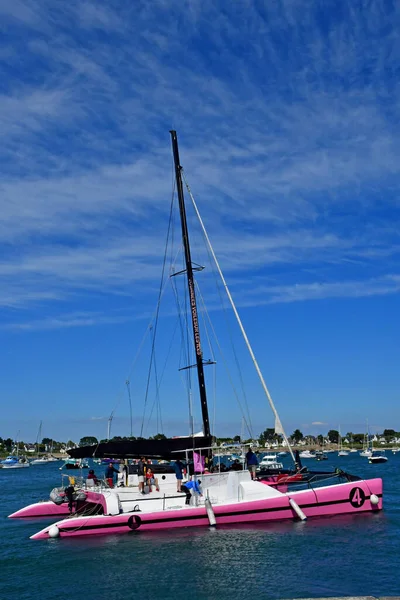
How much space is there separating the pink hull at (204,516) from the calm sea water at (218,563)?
47 cm

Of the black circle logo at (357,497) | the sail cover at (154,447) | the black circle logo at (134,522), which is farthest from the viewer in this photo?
the black circle logo at (357,497)

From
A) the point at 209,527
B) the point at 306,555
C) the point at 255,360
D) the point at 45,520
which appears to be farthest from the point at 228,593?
the point at 45,520

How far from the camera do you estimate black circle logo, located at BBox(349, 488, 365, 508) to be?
30781 millimetres

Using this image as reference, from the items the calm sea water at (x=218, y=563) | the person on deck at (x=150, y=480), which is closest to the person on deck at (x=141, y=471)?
the person on deck at (x=150, y=480)

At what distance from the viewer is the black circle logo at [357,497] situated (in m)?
30.8

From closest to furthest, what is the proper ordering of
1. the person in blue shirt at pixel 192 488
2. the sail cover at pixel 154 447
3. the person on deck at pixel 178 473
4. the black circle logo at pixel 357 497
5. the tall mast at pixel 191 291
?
the person in blue shirt at pixel 192 488 → the sail cover at pixel 154 447 → the black circle logo at pixel 357 497 → the person on deck at pixel 178 473 → the tall mast at pixel 191 291

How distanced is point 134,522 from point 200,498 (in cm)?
332

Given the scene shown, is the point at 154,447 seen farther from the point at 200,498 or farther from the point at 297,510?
the point at 297,510

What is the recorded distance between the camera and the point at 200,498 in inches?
1164

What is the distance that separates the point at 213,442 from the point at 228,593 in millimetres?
13498

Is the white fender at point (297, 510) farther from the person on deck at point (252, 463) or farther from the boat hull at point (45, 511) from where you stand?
the boat hull at point (45, 511)

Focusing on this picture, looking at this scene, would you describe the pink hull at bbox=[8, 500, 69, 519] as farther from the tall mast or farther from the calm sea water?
the tall mast

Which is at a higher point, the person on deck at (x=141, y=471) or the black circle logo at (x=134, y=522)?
the person on deck at (x=141, y=471)

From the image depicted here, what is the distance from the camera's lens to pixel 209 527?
28.3m
